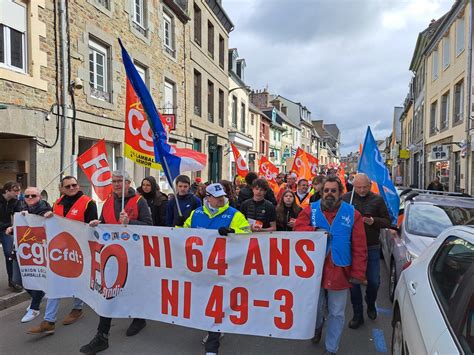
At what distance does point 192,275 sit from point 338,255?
Answer: 4.79 ft

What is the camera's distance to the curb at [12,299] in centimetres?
505

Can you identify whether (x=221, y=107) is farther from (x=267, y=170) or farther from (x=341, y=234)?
(x=341, y=234)

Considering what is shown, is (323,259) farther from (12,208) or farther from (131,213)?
(12,208)

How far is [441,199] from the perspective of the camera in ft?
20.6

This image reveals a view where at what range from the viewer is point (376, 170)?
18.2 feet

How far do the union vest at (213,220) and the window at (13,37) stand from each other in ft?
22.4

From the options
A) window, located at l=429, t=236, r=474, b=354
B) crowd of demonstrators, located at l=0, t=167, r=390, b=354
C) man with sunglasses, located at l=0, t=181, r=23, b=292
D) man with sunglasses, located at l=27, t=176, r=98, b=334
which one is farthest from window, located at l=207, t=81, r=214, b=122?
window, located at l=429, t=236, r=474, b=354

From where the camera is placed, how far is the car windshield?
5270mm

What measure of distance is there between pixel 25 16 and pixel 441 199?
9681mm

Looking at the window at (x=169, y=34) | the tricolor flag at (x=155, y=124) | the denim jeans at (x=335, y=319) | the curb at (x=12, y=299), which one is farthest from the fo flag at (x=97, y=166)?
the window at (x=169, y=34)

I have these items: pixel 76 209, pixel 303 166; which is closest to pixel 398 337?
pixel 76 209

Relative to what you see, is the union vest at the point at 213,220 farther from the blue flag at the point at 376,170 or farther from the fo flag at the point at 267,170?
the fo flag at the point at 267,170

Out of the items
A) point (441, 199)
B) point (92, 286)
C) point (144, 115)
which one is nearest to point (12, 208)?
point (92, 286)

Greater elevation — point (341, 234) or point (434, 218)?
point (341, 234)
